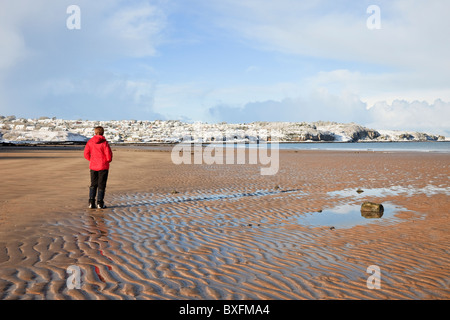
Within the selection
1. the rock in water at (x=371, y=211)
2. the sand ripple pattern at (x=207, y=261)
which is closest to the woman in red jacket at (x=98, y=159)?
the sand ripple pattern at (x=207, y=261)

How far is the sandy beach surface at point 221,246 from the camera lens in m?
4.91

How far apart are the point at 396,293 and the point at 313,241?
270 centimetres

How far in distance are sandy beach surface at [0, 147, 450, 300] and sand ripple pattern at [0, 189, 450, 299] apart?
0.06 feet

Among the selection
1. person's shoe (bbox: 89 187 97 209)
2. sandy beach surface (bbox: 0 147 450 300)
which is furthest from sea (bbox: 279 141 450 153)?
person's shoe (bbox: 89 187 97 209)

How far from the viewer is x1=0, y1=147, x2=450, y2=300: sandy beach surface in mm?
4910

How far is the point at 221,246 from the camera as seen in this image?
23.1ft

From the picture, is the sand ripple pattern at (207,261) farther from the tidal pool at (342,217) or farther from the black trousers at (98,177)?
the black trousers at (98,177)

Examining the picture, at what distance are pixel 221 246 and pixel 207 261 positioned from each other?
0.98 meters

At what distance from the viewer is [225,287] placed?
4.96 metres

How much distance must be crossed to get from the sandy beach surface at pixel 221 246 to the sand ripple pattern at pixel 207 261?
0.06 feet
